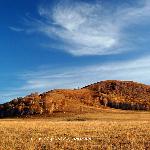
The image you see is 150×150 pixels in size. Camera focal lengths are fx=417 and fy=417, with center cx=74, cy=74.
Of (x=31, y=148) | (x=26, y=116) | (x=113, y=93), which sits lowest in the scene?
(x=31, y=148)

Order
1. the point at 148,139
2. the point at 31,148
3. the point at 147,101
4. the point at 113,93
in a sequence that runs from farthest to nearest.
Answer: the point at 113,93, the point at 147,101, the point at 148,139, the point at 31,148

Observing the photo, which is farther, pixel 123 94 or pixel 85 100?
pixel 123 94

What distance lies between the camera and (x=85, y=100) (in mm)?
106938

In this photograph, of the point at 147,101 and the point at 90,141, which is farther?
the point at 147,101

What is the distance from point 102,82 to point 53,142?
105676 millimetres

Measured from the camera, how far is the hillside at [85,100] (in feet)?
303

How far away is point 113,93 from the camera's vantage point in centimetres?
12006

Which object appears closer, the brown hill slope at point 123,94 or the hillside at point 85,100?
the hillside at point 85,100

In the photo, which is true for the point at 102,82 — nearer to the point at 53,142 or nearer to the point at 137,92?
the point at 137,92

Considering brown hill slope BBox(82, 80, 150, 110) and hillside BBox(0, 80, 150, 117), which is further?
brown hill slope BBox(82, 80, 150, 110)

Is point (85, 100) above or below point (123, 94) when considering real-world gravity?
below

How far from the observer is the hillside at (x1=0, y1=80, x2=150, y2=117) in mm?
92438

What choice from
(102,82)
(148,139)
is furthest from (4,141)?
(102,82)

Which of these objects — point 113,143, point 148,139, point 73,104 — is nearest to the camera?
point 113,143
